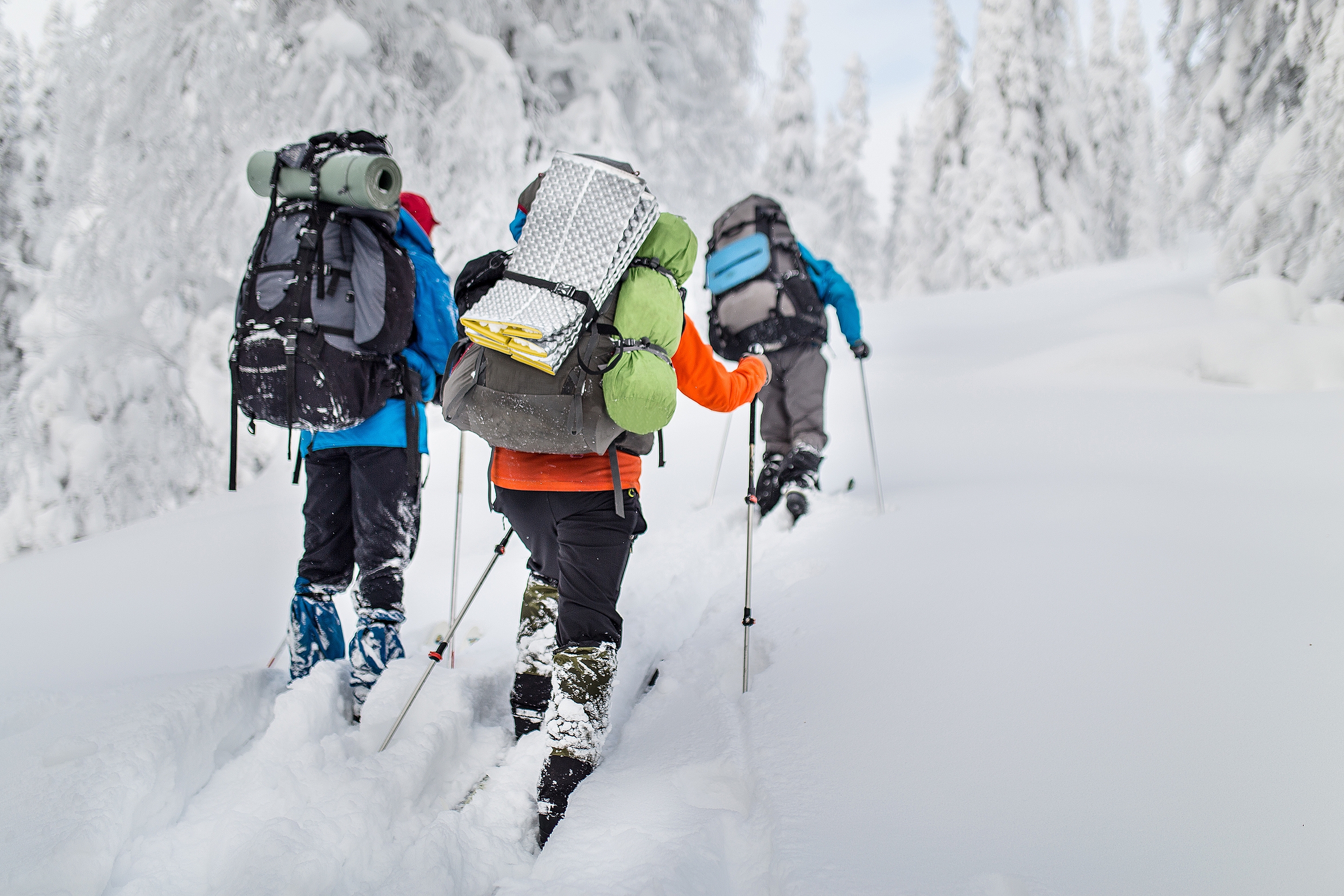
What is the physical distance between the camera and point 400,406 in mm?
2689

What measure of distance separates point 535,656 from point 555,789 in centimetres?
57

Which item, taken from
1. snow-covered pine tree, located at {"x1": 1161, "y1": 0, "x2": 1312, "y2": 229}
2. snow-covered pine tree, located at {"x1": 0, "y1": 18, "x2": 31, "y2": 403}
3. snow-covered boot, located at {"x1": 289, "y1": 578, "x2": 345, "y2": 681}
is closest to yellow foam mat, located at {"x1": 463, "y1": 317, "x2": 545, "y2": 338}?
snow-covered boot, located at {"x1": 289, "y1": 578, "x2": 345, "y2": 681}

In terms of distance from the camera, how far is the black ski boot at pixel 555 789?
1.94 m

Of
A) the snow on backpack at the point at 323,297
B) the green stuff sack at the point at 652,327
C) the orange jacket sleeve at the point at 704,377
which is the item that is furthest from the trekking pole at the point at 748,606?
the snow on backpack at the point at 323,297

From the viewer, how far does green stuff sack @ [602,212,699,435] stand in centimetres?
189

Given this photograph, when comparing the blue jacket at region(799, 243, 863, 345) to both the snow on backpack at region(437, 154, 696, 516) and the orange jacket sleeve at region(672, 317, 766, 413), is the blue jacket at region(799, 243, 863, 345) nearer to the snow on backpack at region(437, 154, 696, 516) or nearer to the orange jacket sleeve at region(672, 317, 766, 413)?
the orange jacket sleeve at region(672, 317, 766, 413)

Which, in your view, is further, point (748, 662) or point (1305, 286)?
point (1305, 286)

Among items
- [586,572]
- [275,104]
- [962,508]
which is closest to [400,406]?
[586,572]

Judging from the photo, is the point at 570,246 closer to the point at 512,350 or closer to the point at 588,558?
the point at 512,350

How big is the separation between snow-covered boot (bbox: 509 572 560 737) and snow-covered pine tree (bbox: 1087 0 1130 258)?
102 ft

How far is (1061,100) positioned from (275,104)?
22668mm

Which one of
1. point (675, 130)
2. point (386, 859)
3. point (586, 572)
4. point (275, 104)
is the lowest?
point (386, 859)

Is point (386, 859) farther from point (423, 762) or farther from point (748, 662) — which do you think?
point (748, 662)

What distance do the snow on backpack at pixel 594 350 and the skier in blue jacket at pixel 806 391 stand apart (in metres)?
2.76
